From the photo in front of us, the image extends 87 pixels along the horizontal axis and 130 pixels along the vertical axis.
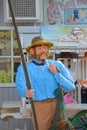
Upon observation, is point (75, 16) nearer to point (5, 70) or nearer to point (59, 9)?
point (59, 9)

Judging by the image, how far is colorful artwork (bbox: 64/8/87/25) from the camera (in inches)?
278

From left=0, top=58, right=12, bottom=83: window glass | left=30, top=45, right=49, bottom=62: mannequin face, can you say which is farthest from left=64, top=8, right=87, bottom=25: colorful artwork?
left=30, top=45, right=49, bottom=62: mannequin face

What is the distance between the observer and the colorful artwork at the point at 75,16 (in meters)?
7.07

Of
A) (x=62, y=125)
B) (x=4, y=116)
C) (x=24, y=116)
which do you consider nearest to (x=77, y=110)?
Answer: (x=24, y=116)

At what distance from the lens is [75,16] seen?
7.08 metres

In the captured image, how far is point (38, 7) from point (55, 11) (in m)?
0.40

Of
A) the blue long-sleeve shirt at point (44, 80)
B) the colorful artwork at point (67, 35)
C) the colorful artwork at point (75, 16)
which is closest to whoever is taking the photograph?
the blue long-sleeve shirt at point (44, 80)

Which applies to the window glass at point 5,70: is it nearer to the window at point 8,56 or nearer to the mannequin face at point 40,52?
the window at point 8,56

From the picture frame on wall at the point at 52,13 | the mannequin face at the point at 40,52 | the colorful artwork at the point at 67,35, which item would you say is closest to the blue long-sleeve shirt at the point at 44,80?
the mannequin face at the point at 40,52

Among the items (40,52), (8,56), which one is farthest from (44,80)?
(8,56)

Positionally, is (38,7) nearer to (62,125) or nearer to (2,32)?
(2,32)

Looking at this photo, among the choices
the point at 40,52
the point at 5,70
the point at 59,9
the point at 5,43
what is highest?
the point at 59,9

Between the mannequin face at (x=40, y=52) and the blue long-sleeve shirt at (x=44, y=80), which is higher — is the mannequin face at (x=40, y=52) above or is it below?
above

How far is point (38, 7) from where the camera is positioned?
6.94 metres
